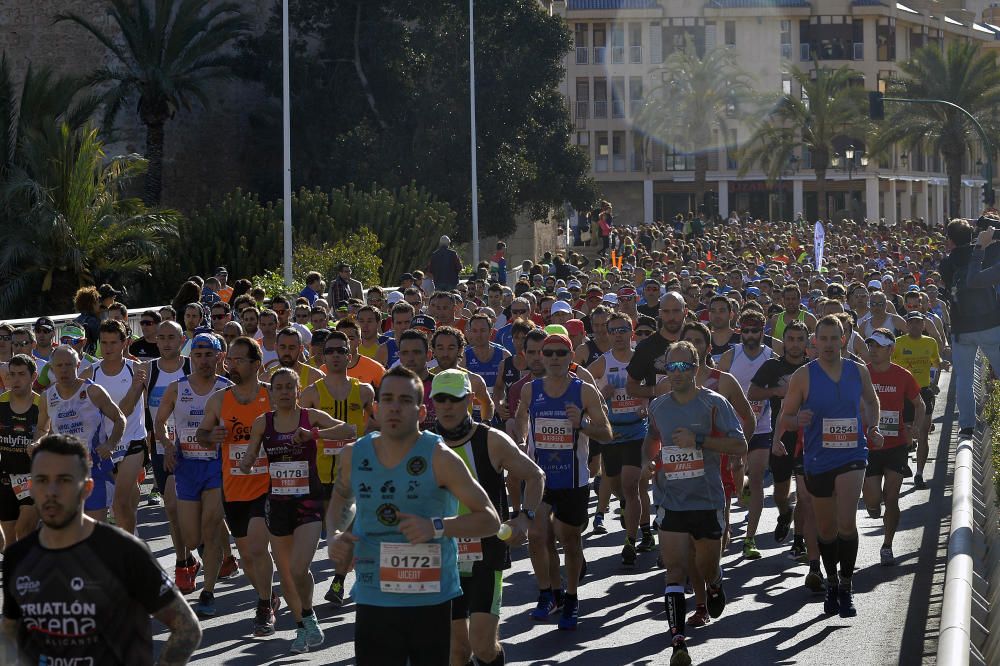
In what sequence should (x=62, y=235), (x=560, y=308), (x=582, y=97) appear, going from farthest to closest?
1. (x=582, y=97)
2. (x=62, y=235)
3. (x=560, y=308)

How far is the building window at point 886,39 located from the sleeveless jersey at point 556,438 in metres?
88.0

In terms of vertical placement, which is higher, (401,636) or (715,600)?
(401,636)

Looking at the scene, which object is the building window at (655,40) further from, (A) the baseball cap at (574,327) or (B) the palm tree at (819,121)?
(A) the baseball cap at (574,327)

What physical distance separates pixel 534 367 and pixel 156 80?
31153mm

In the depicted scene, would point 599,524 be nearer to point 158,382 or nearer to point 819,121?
point 158,382

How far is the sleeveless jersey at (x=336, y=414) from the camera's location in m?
10.3

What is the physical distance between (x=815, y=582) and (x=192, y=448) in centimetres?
407

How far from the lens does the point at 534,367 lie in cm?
1031

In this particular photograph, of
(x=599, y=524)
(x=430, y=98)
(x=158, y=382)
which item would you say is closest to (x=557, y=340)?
(x=158, y=382)

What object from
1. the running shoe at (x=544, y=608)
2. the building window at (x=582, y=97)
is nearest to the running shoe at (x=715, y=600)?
the running shoe at (x=544, y=608)

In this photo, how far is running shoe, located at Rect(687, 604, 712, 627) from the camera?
9617 millimetres

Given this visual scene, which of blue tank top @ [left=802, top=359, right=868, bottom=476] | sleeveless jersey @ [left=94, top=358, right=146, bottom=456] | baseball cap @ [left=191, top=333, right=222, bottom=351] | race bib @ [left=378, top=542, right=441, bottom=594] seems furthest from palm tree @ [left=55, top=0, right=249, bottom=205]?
race bib @ [left=378, top=542, right=441, bottom=594]

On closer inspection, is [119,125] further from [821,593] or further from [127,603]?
[127,603]

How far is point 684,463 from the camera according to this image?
904cm
